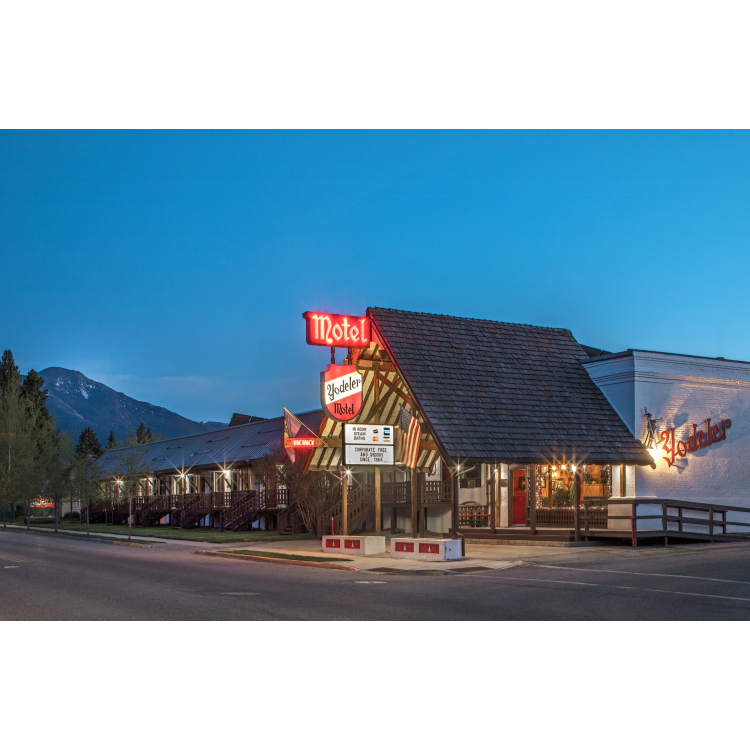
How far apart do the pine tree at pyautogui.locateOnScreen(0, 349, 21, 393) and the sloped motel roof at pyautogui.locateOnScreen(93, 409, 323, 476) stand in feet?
81.5

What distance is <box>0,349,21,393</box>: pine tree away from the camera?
8506 centimetres

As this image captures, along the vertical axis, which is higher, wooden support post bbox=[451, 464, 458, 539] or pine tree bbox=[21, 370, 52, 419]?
pine tree bbox=[21, 370, 52, 419]

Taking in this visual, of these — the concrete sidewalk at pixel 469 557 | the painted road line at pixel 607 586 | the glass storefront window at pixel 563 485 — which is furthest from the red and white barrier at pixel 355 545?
the glass storefront window at pixel 563 485

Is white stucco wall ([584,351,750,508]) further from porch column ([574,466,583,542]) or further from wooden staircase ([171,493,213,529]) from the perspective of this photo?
wooden staircase ([171,493,213,529])

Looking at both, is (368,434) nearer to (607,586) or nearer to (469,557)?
(469,557)

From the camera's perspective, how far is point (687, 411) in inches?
1160

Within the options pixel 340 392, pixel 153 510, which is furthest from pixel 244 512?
pixel 340 392

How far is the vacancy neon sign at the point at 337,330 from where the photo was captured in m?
25.0

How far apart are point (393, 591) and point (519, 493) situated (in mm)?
18147

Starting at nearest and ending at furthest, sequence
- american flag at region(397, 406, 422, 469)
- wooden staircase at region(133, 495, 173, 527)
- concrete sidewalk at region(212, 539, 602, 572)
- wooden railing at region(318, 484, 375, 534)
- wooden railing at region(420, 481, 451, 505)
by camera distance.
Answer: concrete sidewalk at region(212, 539, 602, 572) → american flag at region(397, 406, 422, 469) → wooden railing at region(420, 481, 451, 505) → wooden railing at region(318, 484, 375, 534) → wooden staircase at region(133, 495, 173, 527)

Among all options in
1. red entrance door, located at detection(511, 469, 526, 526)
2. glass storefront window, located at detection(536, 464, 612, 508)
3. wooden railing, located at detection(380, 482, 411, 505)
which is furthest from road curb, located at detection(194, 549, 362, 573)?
glass storefront window, located at detection(536, 464, 612, 508)

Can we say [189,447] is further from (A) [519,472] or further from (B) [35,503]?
(A) [519,472]

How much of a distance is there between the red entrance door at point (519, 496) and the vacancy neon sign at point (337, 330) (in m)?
9.50

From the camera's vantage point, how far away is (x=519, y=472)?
32.6 metres
